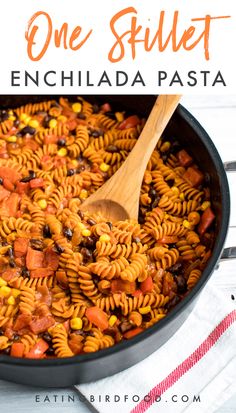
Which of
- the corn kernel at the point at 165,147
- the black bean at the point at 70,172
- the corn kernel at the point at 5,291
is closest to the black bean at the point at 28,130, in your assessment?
the black bean at the point at 70,172

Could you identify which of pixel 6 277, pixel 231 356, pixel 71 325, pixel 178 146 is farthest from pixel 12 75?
pixel 231 356

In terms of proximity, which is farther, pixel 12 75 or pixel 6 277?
pixel 12 75

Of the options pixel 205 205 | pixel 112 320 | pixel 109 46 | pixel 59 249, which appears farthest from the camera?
pixel 109 46

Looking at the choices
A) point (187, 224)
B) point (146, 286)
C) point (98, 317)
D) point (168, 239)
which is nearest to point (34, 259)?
point (98, 317)

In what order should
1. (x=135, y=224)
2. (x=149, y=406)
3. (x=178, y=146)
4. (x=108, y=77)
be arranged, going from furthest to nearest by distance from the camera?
(x=108, y=77)
(x=178, y=146)
(x=135, y=224)
(x=149, y=406)

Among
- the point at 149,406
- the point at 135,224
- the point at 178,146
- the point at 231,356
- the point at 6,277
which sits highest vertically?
the point at 178,146

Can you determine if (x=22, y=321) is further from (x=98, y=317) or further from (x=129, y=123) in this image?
(x=129, y=123)

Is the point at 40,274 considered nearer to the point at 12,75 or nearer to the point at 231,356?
the point at 231,356
